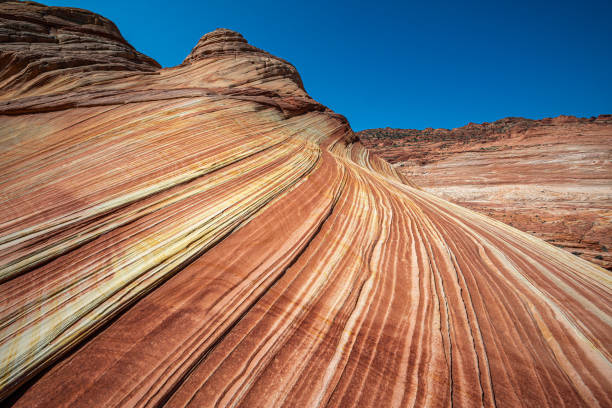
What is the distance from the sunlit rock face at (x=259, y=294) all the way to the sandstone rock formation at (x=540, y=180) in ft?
17.9

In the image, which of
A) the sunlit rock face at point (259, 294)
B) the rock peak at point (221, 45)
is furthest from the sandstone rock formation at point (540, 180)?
the rock peak at point (221, 45)

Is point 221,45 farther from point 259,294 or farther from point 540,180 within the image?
point 540,180

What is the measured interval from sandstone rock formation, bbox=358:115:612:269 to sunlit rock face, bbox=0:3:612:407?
5.45 metres

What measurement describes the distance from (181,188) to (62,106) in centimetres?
435

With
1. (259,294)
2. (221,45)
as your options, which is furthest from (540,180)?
(221,45)

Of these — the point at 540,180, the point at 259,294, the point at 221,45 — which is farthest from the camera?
the point at 540,180

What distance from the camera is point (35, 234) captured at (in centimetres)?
185

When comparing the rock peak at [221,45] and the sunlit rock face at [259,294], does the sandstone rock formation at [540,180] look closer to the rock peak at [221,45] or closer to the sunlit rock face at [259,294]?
the sunlit rock face at [259,294]

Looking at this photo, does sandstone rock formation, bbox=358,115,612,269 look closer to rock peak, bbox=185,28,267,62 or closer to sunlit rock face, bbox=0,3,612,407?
sunlit rock face, bbox=0,3,612,407

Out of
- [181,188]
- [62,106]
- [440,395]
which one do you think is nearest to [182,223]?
[181,188]

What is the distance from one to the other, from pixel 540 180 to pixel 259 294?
15.5 metres

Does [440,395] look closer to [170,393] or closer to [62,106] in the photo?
[170,393]

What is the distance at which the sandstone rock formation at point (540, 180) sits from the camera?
21.9 ft

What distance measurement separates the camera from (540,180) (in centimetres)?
1127
